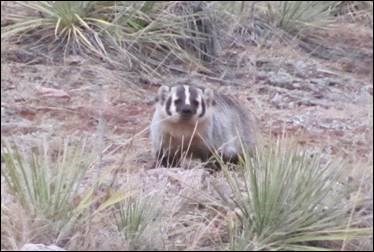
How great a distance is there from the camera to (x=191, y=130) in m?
8.40

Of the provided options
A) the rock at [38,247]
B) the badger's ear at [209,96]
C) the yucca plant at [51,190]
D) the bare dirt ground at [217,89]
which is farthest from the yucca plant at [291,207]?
the badger's ear at [209,96]

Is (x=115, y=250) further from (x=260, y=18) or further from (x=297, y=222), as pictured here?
(x=260, y=18)

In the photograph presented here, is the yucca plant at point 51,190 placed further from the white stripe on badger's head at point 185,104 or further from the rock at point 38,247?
the white stripe on badger's head at point 185,104

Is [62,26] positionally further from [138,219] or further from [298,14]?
[138,219]

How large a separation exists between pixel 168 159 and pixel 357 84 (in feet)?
10.6

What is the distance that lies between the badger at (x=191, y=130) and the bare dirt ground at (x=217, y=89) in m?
0.18

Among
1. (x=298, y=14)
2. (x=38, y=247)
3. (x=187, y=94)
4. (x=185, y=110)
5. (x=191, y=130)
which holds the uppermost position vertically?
(x=298, y=14)

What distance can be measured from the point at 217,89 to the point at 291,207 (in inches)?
191

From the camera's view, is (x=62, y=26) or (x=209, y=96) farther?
(x=62, y=26)

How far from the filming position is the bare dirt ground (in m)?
8.77

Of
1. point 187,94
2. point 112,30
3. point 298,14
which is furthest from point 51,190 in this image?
point 298,14

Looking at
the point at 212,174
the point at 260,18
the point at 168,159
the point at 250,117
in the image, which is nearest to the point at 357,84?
the point at 260,18

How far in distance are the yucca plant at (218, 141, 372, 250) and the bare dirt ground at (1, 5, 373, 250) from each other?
1.59m

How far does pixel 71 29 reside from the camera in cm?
1055
